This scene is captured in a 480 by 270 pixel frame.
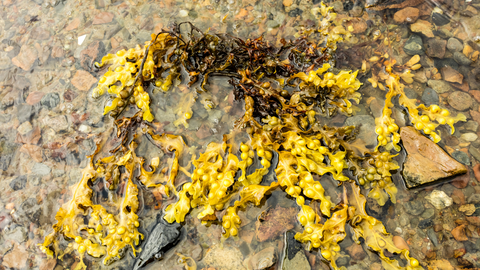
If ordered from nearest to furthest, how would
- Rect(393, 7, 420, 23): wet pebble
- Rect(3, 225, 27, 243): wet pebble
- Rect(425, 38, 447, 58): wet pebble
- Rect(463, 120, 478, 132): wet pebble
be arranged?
Rect(3, 225, 27, 243): wet pebble → Rect(463, 120, 478, 132): wet pebble → Rect(425, 38, 447, 58): wet pebble → Rect(393, 7, 420, 23): wet pebble

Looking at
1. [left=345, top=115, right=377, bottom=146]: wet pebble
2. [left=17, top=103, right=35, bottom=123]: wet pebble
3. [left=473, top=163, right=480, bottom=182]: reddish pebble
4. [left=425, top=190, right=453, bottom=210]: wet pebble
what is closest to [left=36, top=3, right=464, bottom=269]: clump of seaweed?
[left=345, top=115, right=377, bottom=146]: wet pebble

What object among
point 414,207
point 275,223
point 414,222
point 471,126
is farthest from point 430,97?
point 275,223

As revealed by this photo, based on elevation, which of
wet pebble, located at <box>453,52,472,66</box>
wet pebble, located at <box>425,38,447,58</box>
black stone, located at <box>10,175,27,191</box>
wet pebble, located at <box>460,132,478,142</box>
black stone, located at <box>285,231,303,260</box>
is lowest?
black stone, located at <box>285,231,303,260</box>

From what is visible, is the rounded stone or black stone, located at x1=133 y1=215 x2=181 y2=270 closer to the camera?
black stone, located at x1=133 y1=215 x2=181 y2=270

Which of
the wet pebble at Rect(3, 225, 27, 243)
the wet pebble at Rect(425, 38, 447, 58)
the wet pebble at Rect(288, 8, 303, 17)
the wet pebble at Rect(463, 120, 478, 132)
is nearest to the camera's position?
the wet pebble at Rect(3, 225, 27, 243)

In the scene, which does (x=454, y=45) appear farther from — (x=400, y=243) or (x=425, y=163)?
(x=400, y=243)

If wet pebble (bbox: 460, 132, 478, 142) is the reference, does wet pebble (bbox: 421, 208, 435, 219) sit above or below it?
below

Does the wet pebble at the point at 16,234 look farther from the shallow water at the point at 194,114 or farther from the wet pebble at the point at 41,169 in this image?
the wet pebble at the point at 41,169

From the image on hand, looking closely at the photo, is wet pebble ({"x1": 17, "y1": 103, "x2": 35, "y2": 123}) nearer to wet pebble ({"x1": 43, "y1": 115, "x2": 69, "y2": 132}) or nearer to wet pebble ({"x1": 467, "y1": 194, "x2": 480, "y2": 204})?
wet pebble ({"x1": 43, "y1": 115, "x2": 69, "y2": 132})

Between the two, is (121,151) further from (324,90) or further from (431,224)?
(431,224)
